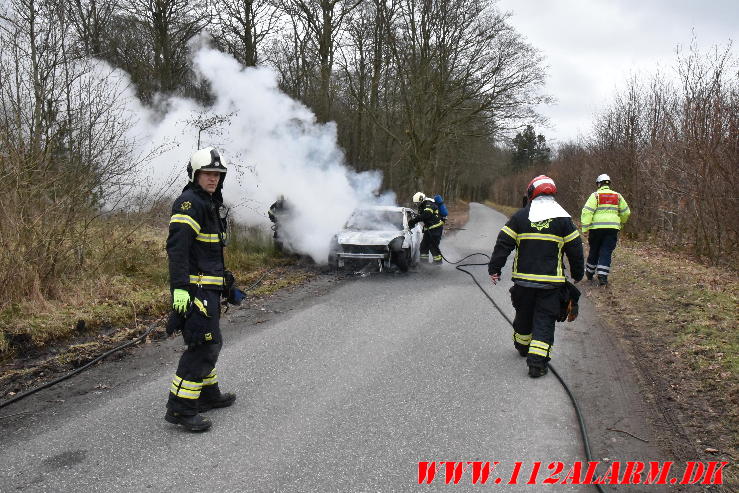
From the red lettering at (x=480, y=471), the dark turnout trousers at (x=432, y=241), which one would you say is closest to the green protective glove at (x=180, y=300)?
the red lettering at (x=480, y=471)

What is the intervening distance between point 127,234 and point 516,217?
617 cm

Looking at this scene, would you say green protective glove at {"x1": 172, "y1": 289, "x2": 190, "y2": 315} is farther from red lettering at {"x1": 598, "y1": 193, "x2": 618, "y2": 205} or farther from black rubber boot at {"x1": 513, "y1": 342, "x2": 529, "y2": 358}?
red lettering at {"x1": 598, "y1": 193, "x2": 618, "y2": 205}

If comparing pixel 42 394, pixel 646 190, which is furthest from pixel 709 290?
pixel 646 190

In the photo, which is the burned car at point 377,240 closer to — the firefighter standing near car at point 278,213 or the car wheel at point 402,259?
the car wheel at point 402,259

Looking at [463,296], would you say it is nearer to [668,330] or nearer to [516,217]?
[668,330]

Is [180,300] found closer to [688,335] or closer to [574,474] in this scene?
[574,474]

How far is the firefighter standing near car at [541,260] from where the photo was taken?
5.23 m

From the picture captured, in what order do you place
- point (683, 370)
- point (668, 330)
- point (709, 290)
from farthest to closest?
point (709, 290) < point (668, 330) < point (683, 370)

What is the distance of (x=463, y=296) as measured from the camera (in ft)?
29.8

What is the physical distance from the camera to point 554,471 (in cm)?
346

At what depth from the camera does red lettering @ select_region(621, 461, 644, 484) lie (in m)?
3.32

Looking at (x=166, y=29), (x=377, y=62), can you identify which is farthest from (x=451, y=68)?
(x=166, y=29)

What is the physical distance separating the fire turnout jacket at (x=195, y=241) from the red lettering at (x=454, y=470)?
2.12 meters

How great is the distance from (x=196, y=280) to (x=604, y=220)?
26.4ft
